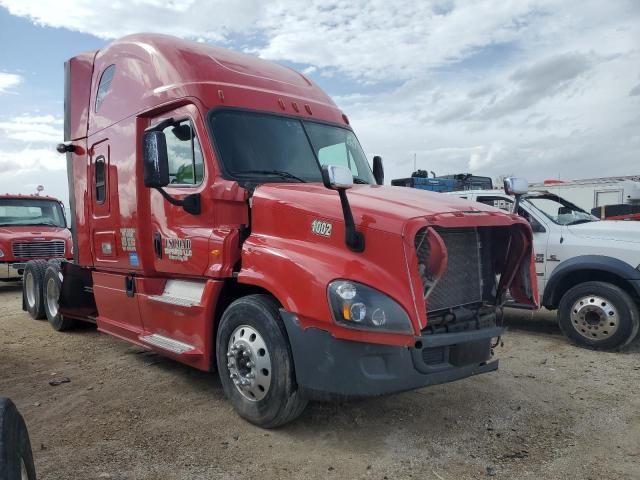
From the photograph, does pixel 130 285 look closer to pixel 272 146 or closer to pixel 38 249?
pixel 272 146

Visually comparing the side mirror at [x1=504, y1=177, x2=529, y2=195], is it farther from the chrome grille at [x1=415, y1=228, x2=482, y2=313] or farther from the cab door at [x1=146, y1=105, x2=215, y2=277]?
the cab door at [x1=146, y1=105, x2=215, y2=277]

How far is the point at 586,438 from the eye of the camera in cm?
395

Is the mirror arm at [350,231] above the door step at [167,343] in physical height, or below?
above

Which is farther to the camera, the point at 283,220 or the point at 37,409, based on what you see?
the point at 37,409

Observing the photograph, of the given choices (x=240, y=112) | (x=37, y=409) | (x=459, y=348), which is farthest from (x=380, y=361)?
(x=37, y=409)

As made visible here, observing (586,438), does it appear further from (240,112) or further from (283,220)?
(240,112)

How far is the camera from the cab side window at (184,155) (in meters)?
4.64

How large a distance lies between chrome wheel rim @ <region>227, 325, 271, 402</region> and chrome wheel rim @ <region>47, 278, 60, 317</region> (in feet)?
14.9

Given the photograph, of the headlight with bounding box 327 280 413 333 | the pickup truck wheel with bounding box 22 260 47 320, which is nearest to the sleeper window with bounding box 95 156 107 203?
the pickup truck wheel with bounding box 22 260 47 320

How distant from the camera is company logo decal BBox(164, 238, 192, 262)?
4758 millimetres

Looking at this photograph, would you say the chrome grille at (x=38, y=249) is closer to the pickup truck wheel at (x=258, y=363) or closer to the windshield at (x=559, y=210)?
the pickup truck wheel at (x=258, y=363)

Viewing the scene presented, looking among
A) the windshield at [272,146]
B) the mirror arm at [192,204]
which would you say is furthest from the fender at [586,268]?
the mirror arm at [192,204]

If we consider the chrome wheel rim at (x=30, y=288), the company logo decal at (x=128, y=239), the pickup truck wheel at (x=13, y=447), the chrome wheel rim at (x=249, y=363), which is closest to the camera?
the pickup truck wheel at (x=13, y=447)

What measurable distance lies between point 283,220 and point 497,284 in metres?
1.88
